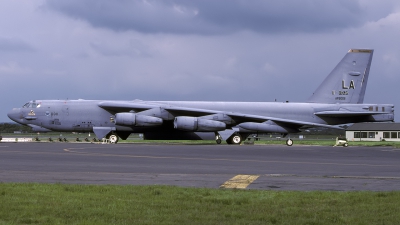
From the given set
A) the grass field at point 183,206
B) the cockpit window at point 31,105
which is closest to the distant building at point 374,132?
the cockpit window at point 31,105

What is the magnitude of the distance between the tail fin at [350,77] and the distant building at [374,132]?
35.6 metres

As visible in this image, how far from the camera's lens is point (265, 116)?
4200 centimetres

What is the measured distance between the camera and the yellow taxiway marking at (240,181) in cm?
1156

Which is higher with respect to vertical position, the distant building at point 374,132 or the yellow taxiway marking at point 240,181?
the distant building at point 374,132

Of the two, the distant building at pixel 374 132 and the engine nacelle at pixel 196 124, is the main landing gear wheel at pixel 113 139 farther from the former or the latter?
the distant building at pixel 374 132

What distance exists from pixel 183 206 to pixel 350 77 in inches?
1406

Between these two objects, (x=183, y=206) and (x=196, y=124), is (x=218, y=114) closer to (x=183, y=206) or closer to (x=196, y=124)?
(x=196, y=124)

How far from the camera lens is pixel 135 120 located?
39.7 m

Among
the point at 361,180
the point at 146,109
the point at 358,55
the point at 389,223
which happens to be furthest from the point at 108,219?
the point at 358,55

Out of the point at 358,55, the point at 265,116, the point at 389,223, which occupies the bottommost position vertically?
the point at 389,223

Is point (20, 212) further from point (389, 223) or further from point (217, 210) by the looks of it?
point (389, 223)

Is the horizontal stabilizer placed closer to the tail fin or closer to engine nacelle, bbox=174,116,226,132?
the tail fin

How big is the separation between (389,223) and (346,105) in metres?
35.6

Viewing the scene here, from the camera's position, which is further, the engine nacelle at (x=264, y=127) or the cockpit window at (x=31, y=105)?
the cockpit window at (x=31, y=105)
